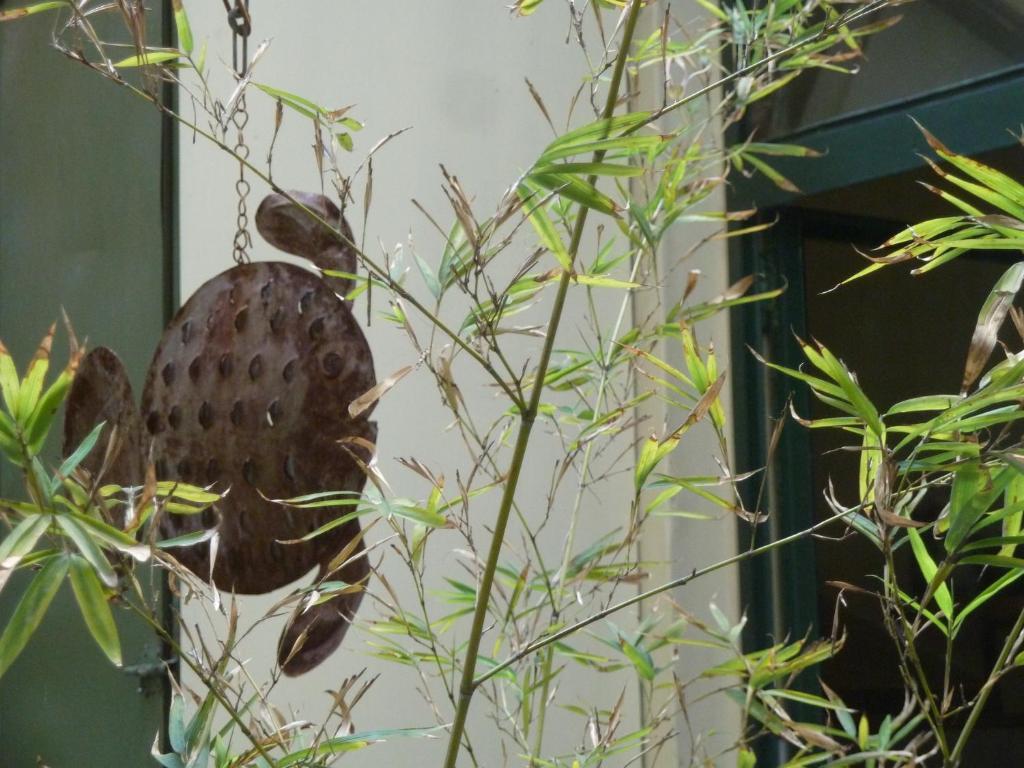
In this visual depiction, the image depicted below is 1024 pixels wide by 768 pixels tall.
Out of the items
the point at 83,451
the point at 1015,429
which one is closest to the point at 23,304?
the point at 83,451

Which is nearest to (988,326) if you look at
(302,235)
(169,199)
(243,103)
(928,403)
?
(928,403)

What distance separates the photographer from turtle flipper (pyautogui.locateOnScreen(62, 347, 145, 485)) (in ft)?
5.18

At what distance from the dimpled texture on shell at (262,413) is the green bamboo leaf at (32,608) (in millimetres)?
502

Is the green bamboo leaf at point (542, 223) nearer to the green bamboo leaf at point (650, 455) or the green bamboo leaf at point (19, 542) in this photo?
the green bamboo leaf at point (650, 455)

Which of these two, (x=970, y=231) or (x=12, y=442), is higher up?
(x=970, y=231)

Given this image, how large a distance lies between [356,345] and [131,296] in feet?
2.98

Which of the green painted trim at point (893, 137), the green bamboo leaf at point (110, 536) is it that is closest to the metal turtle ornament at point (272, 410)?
the green bamboo leaf at point (110, 536)

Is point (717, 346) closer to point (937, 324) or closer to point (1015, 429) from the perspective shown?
point (937, 324)

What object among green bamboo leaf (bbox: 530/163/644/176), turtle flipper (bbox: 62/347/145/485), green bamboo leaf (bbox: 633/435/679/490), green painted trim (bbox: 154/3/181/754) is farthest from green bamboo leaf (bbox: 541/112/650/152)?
green painted trim (bbox: 154/3/181/754)

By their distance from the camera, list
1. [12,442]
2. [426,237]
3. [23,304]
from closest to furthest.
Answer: [12,442], [426,237], [23,304]

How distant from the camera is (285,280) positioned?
1353 millimetres

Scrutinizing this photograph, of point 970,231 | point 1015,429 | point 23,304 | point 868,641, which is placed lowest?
point 868,641

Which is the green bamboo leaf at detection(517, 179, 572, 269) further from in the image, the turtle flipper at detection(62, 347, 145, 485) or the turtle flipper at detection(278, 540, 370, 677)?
the turtle flipper at detection(62, 347, 145, 485)

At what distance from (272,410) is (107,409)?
1.22 feet
